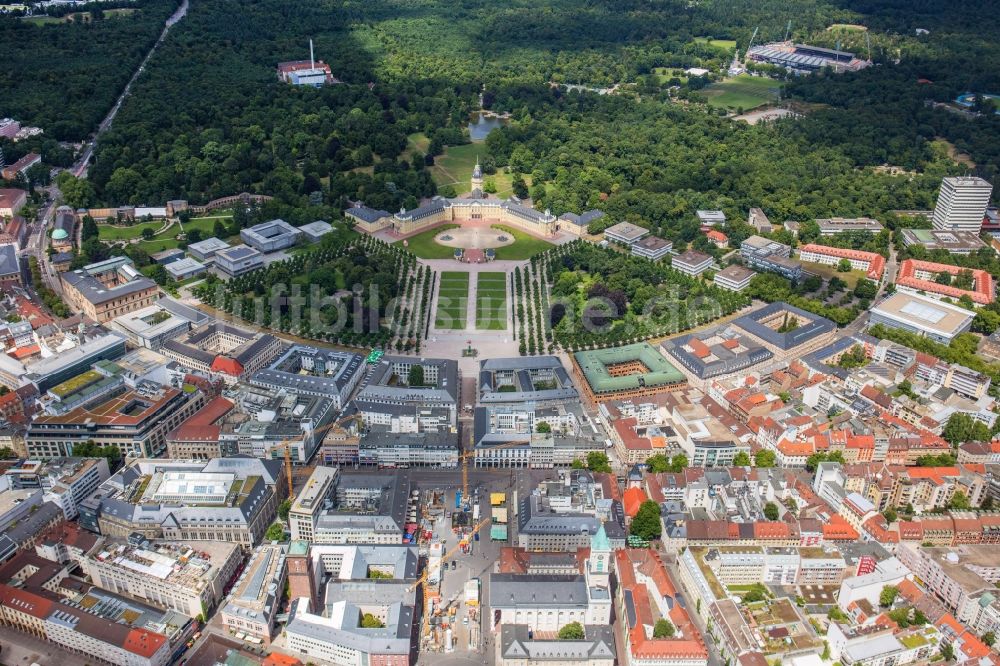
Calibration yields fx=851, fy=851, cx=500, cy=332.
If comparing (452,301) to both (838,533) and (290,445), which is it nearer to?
(290,445)

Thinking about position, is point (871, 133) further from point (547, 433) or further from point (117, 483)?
point (117, 483)

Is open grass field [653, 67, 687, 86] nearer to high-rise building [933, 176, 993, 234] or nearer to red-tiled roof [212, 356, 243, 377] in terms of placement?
high-rise building [933, 176, 993, 234]

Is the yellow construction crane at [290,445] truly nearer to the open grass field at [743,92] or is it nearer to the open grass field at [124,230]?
the open grass field at [124,230]

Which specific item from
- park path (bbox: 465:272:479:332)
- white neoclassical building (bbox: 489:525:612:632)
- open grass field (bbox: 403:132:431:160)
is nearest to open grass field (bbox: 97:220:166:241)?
park path (bbox: 465:272:479:332)

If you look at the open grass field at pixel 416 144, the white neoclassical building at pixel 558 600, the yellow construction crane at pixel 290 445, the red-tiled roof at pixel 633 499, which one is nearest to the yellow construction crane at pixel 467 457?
the yellow construction crane at pixel 290 445

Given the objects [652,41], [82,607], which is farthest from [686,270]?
[652,41]

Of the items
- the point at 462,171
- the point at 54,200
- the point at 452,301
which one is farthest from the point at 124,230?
the point at 462,171
